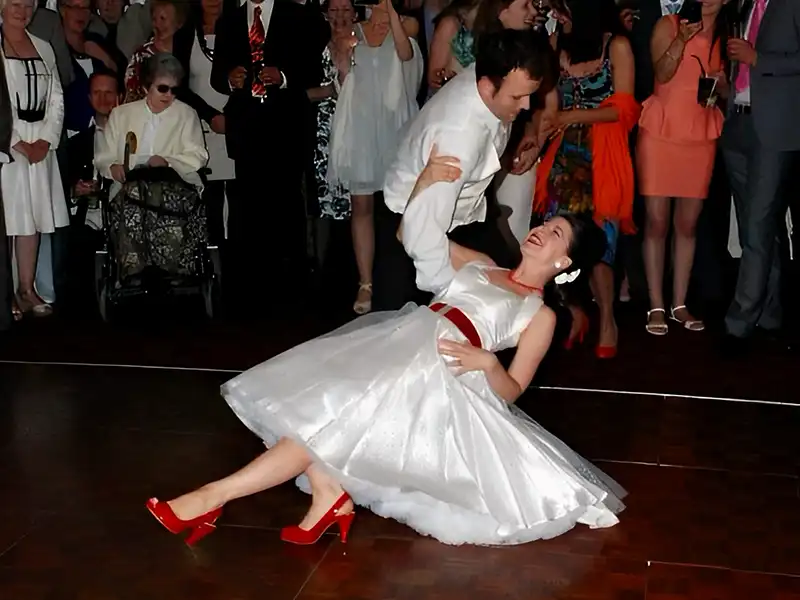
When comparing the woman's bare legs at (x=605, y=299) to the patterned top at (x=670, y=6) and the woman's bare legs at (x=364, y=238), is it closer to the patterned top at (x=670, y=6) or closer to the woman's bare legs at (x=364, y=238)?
the woman's bare legs at (x=364, y=238)

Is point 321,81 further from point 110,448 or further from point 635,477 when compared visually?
point 635,477

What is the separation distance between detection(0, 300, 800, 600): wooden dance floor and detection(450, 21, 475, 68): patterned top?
1.16m

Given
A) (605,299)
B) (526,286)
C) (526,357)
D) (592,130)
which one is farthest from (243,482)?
(592,130)

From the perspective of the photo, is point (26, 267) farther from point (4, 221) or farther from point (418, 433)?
point (418, 433)

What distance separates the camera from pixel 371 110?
16.6 feet

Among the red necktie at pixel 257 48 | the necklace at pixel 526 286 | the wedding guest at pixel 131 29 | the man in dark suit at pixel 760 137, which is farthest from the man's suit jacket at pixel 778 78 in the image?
the wedding guest at pixel 131 29

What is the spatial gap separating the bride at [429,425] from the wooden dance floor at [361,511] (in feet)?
0.25

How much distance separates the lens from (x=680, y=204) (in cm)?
492

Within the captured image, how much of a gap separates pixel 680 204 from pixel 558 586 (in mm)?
2541

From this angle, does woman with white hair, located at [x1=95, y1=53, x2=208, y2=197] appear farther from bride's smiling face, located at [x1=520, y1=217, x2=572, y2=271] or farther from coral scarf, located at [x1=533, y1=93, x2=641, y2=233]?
bride's smiling face, located at [x1=520, y1=217, x2=572, y2=271]

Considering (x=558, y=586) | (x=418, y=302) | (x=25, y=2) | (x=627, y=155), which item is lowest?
(x=558, y=586)

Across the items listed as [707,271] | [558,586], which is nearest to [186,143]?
[707,271]

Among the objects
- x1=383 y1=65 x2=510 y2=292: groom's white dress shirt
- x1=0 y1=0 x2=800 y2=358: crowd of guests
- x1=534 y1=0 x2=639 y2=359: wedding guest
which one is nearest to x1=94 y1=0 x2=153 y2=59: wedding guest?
x1=0 y1=0 x2=800 y2=358: crowd of guests

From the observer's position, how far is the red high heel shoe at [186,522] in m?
2.82
